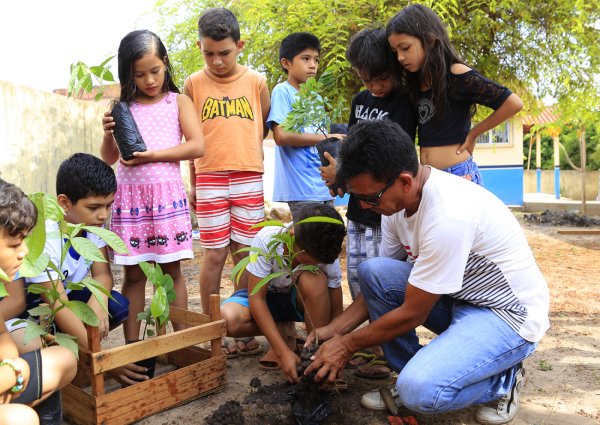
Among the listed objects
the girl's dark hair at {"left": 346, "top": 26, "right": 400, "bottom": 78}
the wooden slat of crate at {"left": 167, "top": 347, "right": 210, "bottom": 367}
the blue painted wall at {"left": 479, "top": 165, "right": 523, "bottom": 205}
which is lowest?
the blue painted wall at {"left": 479, "top": 165, "right": 523, "bottom": 205}

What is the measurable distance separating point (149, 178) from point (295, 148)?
96cm

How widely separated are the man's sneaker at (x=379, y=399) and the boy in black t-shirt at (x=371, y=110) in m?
0.26

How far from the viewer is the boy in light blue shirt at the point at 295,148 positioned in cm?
322

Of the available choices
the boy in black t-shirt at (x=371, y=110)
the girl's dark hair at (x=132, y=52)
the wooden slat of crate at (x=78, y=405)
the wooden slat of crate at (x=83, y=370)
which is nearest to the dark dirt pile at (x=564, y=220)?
the boy in black t-shirt at (x=371, y=110)

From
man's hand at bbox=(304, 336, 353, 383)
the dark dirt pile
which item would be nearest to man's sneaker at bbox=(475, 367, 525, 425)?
man's hand at bbox=(304, 336, 353, 383)

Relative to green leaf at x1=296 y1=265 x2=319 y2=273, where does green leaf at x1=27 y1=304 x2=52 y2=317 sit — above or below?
above

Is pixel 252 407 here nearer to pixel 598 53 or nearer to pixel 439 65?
pixel 439 65

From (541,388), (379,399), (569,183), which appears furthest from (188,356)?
(569,183)

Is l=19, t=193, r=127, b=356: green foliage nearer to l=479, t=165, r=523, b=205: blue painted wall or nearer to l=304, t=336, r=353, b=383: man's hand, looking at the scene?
l=304, t=336, r=353, b=383: man's hand

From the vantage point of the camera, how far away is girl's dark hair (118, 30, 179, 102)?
2695 millimetres

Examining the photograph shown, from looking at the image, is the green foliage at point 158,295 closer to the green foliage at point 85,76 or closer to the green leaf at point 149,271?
the green leaf at point 149,271

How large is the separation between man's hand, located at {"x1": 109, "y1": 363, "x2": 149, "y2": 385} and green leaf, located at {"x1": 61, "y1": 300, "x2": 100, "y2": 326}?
432 mm

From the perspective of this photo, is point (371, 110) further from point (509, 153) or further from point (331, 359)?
point (509, 153)

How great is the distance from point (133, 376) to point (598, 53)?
6.59 meters
